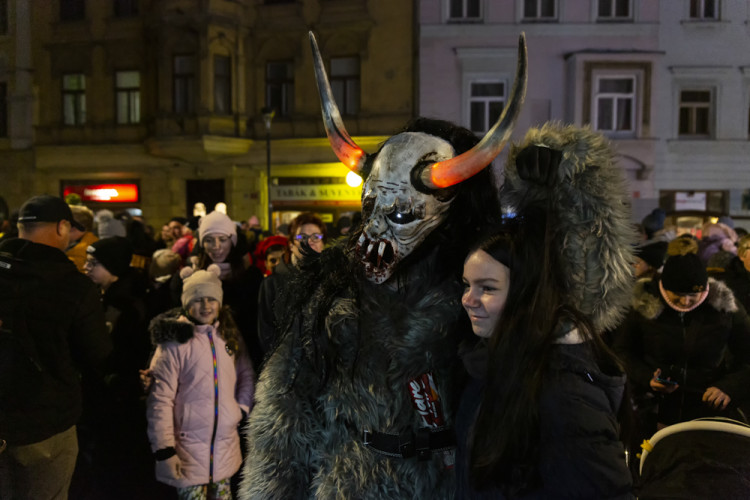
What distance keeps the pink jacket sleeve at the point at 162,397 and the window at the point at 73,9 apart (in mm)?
16091

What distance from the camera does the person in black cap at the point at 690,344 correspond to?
11.0 ft

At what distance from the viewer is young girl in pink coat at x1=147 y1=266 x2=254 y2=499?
124 inches

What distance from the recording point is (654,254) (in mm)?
5043

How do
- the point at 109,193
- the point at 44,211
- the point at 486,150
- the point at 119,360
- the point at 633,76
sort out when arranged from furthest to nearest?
1. the point at 109,193
2. the point at 633,76
3. the point at 119,360
4. the point at 44,211
5. the point at 486,150

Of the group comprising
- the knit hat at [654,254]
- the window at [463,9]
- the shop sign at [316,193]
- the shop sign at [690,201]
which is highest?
the window at [463,9]

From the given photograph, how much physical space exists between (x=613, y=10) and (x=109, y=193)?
14767 millimetres

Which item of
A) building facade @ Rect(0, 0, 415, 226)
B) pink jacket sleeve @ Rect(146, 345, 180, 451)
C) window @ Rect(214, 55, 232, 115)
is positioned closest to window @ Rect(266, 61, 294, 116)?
building facade @ Rect(0, 0, 415, 226)

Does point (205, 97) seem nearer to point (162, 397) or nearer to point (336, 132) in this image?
point (162, 397)

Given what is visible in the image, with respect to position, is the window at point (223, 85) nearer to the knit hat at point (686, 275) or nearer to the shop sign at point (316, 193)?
the shop sign at point (316, 193)

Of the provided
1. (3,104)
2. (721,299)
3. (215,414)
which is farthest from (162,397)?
(3,104)

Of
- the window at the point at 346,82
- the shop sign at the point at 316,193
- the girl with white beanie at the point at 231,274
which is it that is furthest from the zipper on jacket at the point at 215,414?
the window at the point at 346,82

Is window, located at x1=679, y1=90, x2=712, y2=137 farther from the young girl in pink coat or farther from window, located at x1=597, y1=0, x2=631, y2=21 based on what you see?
the young girl in pink coat

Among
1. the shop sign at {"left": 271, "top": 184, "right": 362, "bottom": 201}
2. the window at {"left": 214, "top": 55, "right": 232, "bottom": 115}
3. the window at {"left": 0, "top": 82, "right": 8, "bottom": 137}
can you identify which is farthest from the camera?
the window at {"left": 0, "top": 82, "right": 8, "bottom": 137}

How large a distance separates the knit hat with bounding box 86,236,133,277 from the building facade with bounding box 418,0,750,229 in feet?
38.5
